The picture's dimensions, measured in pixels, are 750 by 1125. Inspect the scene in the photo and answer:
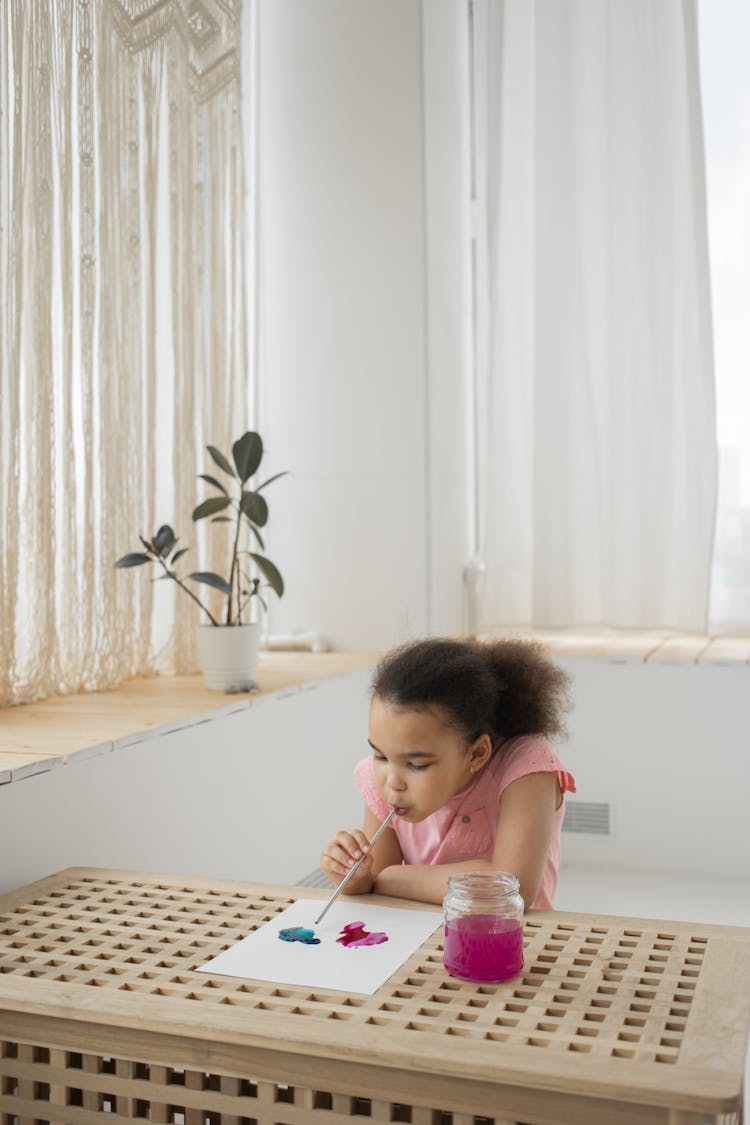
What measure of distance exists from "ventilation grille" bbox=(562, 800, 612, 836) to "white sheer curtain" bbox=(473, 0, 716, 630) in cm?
49

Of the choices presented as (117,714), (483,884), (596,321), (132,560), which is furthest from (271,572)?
(596,321)

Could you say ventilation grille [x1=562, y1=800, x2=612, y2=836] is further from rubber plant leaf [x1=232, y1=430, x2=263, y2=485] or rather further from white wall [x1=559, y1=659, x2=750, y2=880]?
rubber plant leaf [x1=232, y1=430, x2=263, y2=485]

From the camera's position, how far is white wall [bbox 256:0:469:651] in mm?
3123

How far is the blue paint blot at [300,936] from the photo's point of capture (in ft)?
3.79

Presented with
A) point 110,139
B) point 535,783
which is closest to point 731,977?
point 535,783

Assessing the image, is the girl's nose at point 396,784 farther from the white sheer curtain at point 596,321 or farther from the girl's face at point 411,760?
the white sheer curtain at point 596,321

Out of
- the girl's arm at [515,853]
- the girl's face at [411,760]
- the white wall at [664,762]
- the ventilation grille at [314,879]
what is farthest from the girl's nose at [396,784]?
the white wall at [664,762]

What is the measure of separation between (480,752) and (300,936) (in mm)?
356

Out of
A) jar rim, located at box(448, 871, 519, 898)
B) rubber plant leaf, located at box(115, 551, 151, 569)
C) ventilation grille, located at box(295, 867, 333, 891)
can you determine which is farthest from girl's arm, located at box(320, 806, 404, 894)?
ventilation grille, located at box(295, 867, 333, 891)

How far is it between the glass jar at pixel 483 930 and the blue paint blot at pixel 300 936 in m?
0.14

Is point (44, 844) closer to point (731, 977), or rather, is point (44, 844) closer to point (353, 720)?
point (731, 977)

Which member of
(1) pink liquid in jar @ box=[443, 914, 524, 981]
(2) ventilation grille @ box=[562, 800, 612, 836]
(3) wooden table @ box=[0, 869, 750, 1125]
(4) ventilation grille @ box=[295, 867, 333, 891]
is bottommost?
(4) ventilation grille @ box=[295, 867, 333, 891]

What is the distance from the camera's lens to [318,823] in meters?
2.56

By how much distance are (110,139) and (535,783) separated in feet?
5.44
